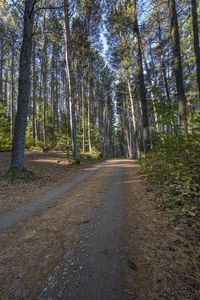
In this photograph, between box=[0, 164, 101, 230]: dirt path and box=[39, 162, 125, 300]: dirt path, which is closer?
box=[39, 162, 125, 300]: dirt path

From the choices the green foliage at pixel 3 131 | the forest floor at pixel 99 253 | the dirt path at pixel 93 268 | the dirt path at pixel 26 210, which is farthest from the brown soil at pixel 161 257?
the green foliage at pixel 3 131

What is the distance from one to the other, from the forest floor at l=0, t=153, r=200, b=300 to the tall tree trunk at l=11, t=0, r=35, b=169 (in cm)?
425

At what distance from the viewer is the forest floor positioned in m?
2.04

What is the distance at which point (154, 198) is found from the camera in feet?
17.2

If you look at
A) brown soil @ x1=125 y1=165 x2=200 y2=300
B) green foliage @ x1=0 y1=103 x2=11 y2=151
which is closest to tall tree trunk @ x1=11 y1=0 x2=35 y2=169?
brown soil @ x1=125 y1=165 x2=200 y2=300

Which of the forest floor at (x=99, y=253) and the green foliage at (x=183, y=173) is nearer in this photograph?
the forest floor at (x=99, y=253)

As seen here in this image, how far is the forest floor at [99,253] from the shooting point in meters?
2.04

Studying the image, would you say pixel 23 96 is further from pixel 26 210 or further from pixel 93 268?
pixel 93 268

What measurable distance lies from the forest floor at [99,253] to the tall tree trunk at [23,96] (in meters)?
4.25

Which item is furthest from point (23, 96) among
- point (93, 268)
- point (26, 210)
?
point (93, 268)

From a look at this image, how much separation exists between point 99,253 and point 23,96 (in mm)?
8105

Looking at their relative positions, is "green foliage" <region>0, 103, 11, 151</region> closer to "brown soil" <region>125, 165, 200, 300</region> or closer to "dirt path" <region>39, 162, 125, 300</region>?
"brown soil" <region>125, 165, 200, 300</region>

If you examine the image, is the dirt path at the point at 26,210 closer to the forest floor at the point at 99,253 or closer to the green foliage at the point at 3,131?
the forest floor at the point at 99,253

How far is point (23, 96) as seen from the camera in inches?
357
